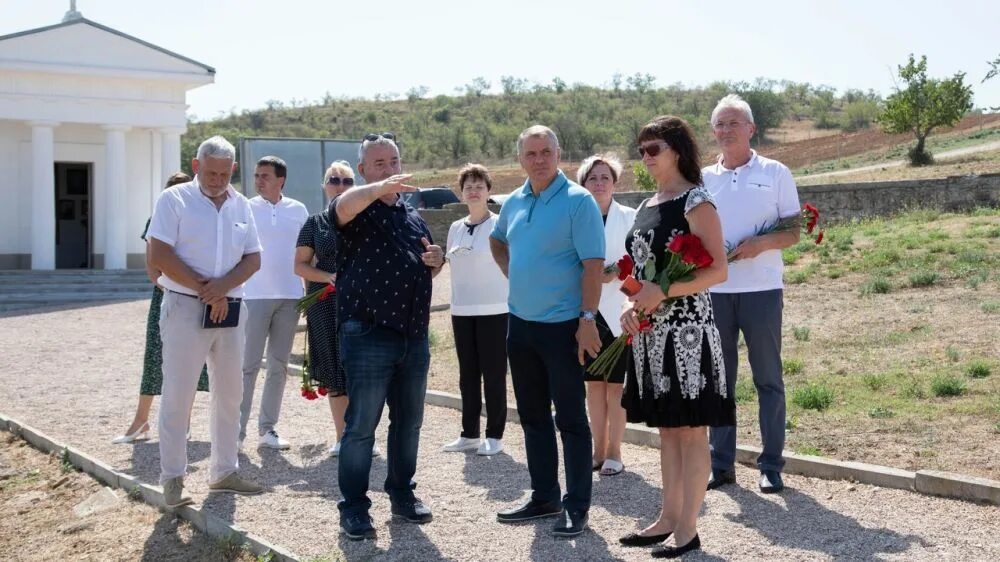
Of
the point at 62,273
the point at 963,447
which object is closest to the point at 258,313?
the point at 963,447

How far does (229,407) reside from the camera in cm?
656

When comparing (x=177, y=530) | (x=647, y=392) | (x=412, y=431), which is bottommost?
(x=177, y=530)

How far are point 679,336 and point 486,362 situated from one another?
277 cm

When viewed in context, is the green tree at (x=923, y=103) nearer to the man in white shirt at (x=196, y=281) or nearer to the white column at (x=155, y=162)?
the white column at (x=155, y=162)

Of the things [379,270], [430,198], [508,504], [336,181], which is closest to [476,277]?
[336,181]

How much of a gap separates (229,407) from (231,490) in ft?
1.80

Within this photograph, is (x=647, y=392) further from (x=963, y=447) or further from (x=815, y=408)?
(x=815, y=408)

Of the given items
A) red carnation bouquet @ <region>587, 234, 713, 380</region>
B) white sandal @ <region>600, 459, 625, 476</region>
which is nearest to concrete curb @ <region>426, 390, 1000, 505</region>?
white sandal @ <region>600, 459, 625, 476</region>

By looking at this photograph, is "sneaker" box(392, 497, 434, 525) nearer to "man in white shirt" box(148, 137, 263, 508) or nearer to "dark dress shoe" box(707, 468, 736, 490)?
"man in white shirt" box(148, 137, 263, 508)

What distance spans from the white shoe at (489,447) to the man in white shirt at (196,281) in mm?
2068

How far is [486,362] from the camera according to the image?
7758mm

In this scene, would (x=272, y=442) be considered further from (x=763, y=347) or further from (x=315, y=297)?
(x=763, y=347)

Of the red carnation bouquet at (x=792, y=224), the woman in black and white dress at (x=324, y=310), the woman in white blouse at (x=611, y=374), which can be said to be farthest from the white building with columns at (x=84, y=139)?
the red carnation bouquet at (x=792, y=224)

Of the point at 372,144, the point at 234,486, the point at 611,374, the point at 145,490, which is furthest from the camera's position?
the point at 611,374
